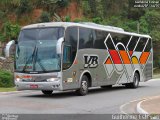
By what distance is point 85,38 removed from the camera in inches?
890

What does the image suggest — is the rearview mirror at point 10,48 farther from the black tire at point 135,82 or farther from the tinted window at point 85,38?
the black tire at point 135,82

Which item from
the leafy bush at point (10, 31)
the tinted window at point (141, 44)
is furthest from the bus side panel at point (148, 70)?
the leafy bush at point (10, 31)

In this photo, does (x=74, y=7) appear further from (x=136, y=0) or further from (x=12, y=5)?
(x=136, y=0)

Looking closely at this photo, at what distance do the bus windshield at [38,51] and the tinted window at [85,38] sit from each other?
5.29 ft

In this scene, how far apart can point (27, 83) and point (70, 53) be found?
95.6 inches

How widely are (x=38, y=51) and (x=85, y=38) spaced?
118 inches

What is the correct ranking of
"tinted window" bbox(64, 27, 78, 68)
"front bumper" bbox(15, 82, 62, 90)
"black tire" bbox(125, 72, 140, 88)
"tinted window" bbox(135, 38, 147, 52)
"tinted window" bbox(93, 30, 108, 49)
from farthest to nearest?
"tinted window" bbox(135, 38, 147, 52) → "black tire" bbox(125, 72, 140, 88) → "tinted window" bbox(93, 30, 108, 49) → "tinted window" bbox(64, 27, 78, 68) → "front bumper" bbox(15, 82, 62, 90)

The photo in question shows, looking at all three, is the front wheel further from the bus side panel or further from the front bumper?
the bus side panel

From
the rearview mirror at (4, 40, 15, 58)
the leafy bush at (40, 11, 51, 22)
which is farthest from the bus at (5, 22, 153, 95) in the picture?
the leafy bush at (40, 11, 51, 22)

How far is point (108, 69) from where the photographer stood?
83.0 ft

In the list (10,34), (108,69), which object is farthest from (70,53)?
(10,34)

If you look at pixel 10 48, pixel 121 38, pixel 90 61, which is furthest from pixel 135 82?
pixel 10 48

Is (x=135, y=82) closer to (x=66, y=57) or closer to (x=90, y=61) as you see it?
(x=90, y=61)

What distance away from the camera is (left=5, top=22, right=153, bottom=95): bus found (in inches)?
802
